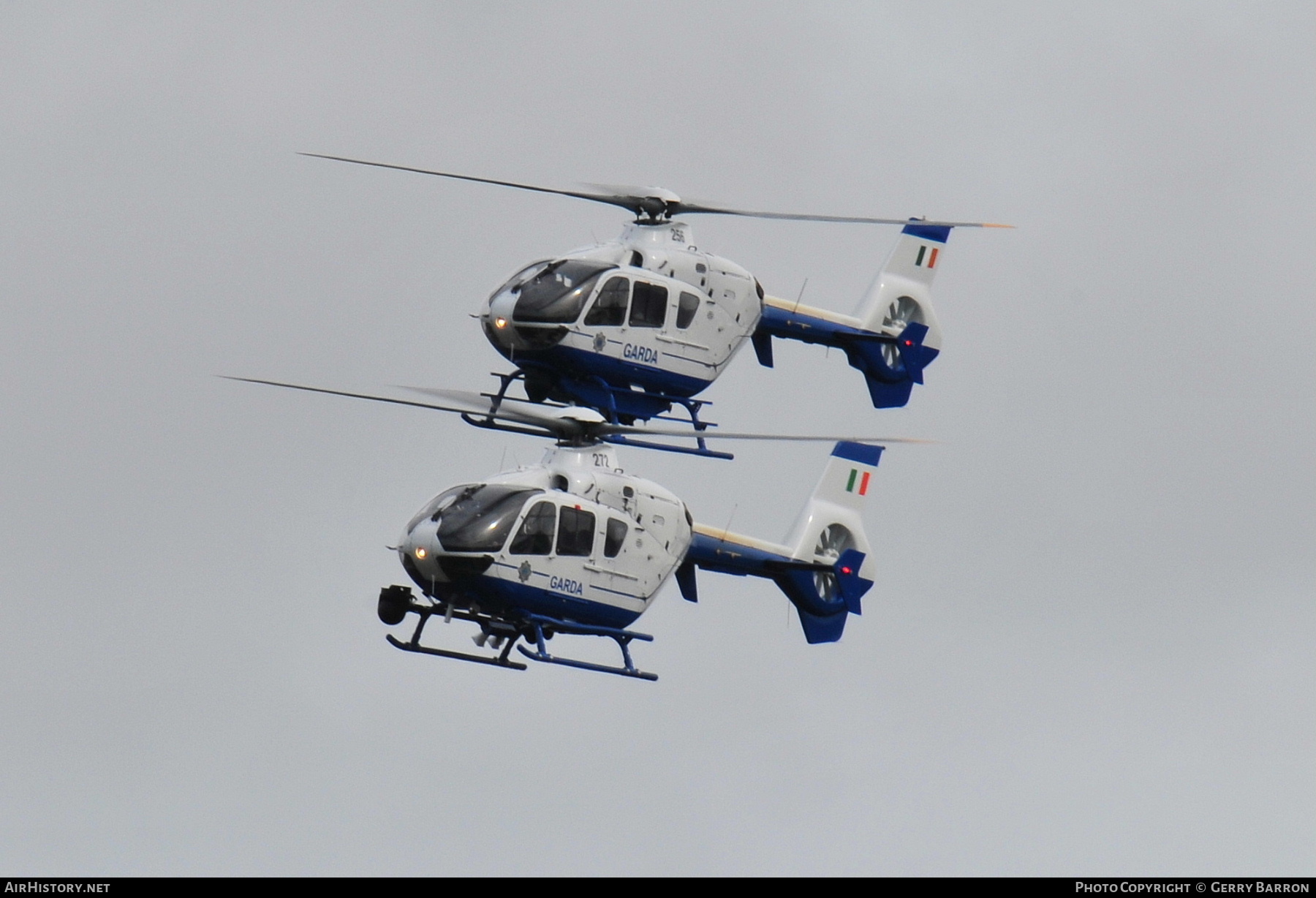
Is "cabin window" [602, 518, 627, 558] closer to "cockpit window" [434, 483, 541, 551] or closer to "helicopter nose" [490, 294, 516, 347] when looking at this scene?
"cockpit window" [434, 483, 541, 551]

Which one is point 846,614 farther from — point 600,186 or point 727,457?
point 600,186

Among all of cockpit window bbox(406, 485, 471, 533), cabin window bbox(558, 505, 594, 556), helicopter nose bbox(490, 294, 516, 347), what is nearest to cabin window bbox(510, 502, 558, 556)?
cabin window bbox(558, 505, 594, 556)

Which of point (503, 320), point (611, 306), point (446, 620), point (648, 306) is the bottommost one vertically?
point (446, 620)

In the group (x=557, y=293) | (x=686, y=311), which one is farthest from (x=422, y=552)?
(x=686, y=311)

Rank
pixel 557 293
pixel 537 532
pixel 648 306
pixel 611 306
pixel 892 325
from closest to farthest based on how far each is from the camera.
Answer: pixel 537 532
pixel 557 293
pixel 611 306
pixel 648 306
pixel 892 325

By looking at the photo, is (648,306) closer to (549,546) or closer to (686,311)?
(686,311)

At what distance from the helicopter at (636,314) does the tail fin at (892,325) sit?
1.63 ft

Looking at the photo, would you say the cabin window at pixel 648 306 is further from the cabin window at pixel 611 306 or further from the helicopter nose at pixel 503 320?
the helicopter nose at pixel 503 320

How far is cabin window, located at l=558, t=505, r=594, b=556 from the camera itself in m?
39.3

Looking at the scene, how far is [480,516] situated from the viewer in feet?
126

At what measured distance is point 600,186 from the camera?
4559 centimetres

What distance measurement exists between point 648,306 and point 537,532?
6624 mm
